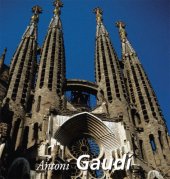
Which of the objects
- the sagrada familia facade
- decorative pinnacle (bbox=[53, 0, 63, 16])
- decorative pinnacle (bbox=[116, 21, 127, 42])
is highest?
decorative pinnacle (bbox=[53, 0, 63, 16])

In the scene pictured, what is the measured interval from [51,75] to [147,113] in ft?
24.0

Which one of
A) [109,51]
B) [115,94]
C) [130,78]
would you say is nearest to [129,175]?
[115,94]

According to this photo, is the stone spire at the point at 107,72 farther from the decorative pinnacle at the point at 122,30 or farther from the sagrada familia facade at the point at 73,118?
the decorative pinnacle at the point at 122,30

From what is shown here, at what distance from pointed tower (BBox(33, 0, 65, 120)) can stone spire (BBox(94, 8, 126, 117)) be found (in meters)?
2.97

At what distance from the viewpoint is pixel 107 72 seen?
93.8 ft

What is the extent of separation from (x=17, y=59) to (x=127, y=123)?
1000cm

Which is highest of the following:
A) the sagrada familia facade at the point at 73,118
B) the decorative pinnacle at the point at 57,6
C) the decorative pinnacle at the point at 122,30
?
the decorative pinnacle at the point at 57,6

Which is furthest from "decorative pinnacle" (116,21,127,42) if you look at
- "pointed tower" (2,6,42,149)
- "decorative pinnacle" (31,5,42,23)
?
"pointed tower" (2,6,42,149)

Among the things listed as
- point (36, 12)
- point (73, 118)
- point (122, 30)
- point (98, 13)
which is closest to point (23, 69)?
point (73, 118)

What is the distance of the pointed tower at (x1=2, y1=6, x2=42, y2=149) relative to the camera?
2164 cm

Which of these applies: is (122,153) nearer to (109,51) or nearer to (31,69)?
(31,69)

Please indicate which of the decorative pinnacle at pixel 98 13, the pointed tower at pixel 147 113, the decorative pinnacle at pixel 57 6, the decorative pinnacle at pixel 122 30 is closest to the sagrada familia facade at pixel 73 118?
the pointed tower at pixel 147 113

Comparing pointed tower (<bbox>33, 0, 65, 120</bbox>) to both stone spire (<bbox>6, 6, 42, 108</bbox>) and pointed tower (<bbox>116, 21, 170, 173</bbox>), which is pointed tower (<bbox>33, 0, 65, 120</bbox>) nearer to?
stone spire (<bbox>6, 6, 42, 108</bbox>)

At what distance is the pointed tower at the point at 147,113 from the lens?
879 inches
